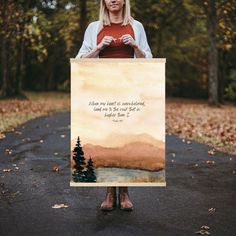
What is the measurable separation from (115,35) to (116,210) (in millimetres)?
1908

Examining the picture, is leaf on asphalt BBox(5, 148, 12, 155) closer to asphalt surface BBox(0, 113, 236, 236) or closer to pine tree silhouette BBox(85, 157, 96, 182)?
asphalt surface BBox(0, 113, 236, 236)

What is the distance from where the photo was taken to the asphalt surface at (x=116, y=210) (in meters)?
5.05

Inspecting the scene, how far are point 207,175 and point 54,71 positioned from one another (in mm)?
42637

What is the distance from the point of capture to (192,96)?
144 feet

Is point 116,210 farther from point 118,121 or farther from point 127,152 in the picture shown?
point 118,121

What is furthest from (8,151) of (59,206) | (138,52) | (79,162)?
(138,52)

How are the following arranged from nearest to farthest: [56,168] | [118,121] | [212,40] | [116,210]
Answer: [118,121], [116,210], [56,168], [212,40]

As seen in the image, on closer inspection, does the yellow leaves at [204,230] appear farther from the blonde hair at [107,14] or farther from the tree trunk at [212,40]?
the tree trunk at [212,40]

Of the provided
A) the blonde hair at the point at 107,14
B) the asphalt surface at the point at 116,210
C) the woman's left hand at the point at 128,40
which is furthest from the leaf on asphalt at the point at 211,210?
the blonde hair at the point at 107,14

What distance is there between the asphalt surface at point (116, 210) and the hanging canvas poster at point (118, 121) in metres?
0.46

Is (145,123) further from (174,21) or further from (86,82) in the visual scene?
(174,21)

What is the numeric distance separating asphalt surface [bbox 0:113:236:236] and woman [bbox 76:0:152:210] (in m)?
1.70

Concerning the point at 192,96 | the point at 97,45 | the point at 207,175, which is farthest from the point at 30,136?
the point at 192,96

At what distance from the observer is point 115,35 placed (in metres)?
5.34
